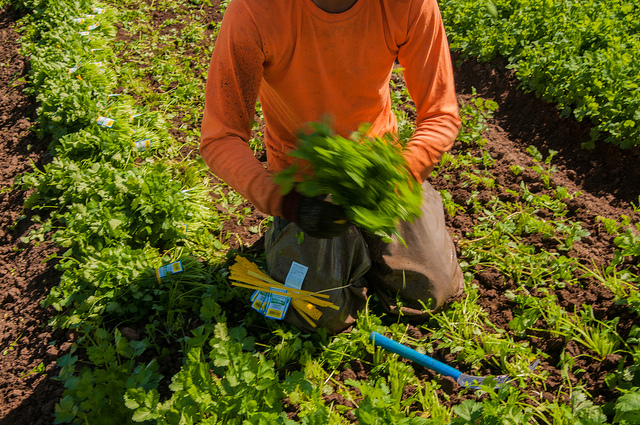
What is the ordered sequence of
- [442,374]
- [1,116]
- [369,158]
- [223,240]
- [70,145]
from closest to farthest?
[369,158], [442,374], [223,240], [70,145], [1,116]

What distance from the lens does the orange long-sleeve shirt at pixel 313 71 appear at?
1.84 metres

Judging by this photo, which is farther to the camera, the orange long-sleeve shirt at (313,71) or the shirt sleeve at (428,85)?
the shirt sleeve at (428,85)

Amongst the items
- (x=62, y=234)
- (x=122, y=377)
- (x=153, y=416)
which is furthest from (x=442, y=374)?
(x=62, y=234)

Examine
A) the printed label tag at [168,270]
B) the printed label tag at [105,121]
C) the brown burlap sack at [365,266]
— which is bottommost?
the printed label tag at [168,270]

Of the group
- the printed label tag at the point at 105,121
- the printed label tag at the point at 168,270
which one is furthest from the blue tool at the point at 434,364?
the printed label tag at the point at 105,121

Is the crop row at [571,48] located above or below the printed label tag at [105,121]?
above

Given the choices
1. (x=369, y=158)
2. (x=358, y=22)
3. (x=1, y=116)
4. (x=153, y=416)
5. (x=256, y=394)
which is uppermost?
(x=358, y=22)

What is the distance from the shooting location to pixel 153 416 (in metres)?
1.66

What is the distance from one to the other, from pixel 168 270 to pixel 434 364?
159 cm

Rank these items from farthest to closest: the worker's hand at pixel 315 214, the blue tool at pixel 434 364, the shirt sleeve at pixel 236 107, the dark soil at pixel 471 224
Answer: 1. the dark soil at pixel 471 224
2. the blue tool at pixel 434 364
3. the shirt sleeve at pixel 236 107
4. the worker's hand at pixel 315 214

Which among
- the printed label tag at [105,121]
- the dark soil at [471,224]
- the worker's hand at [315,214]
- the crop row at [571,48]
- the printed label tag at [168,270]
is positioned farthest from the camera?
the printed label tag at [105,121]

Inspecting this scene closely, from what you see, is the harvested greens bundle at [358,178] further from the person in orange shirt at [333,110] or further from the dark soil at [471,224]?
the dark soil at [471,224]

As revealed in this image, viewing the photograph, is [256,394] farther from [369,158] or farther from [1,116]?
[1,116]

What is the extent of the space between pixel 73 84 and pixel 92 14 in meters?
2.05
